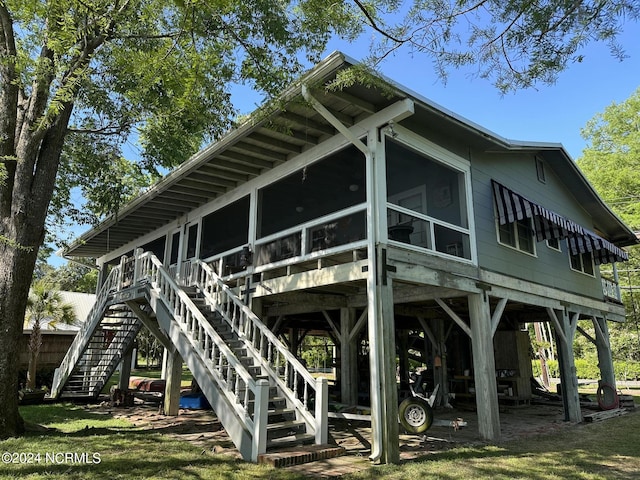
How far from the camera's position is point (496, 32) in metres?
4.22

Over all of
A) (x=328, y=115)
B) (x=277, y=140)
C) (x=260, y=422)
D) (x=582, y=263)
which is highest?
(x=277, y=140)

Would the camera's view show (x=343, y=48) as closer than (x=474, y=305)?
Yes

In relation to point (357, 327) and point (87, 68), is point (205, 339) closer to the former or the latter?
point (357, 327)

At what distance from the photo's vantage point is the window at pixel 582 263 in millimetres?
12286

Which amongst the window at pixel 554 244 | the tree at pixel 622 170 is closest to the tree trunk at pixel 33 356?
the window at pixel 554 244

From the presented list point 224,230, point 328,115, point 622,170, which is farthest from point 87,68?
point 622,170

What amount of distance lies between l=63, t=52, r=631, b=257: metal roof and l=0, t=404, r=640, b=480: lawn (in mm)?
4962

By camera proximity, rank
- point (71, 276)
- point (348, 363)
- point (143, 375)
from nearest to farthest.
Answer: point (348, 363) → point (143, 375) → point (71, 276)

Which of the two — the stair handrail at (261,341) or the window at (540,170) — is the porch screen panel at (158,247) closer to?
the stair handrail at (261,341)

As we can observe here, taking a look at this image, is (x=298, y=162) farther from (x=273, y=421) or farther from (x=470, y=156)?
(x=273, y=421)

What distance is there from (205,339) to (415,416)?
3.80m

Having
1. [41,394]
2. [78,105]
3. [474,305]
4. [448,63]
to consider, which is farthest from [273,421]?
[41,394]

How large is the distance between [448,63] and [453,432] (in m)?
6.73

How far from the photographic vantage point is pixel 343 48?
19.0 feet
